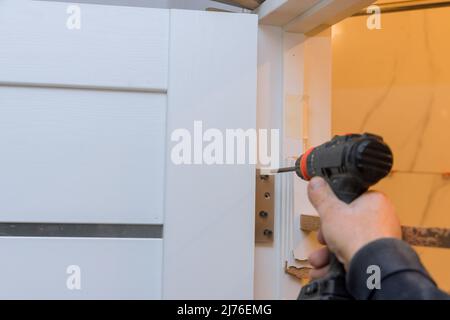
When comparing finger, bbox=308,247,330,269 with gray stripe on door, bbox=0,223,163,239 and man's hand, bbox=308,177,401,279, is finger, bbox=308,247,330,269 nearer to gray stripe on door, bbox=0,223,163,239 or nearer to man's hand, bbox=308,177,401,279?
man's hand, bbox=308,177,401,279

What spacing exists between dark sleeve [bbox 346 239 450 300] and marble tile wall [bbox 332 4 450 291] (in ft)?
2.38

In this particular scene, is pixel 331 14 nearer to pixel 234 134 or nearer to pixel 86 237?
pixel 234 134

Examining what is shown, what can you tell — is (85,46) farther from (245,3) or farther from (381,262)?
(381,262)

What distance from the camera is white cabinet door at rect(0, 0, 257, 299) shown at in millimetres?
811

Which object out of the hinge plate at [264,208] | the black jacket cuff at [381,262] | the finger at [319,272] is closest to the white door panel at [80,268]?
the hinge plate at [264,208]

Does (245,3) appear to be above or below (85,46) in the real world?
above

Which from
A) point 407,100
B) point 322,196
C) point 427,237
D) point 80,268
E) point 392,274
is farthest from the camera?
point 407,100

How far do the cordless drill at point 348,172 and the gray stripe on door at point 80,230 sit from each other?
320mm

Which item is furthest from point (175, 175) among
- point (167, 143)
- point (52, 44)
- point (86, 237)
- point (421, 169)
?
point (421, 169)

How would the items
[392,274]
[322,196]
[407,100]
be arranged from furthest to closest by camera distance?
[407,100] → [322,196] → [392,274]

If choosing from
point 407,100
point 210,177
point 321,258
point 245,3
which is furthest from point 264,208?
point 407,100

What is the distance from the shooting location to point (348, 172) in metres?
0.57

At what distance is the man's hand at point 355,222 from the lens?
1.80 ft

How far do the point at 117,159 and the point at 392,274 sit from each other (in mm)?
496
